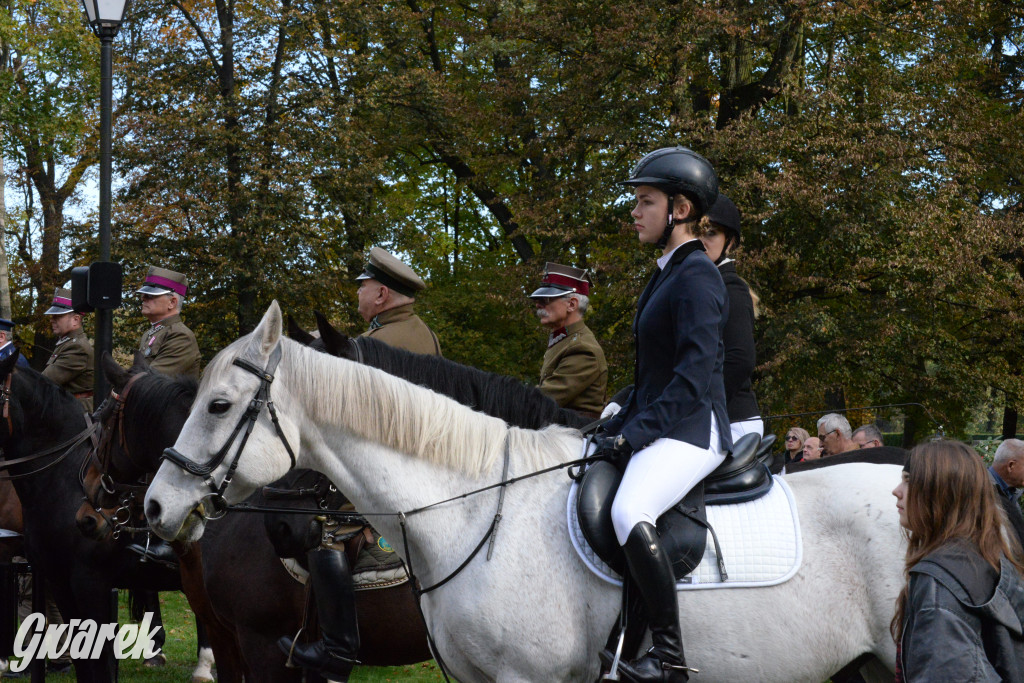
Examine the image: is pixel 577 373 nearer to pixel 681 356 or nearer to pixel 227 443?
pixel 681 356

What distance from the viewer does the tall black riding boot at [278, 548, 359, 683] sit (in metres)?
5.15

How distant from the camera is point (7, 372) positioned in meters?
7.50

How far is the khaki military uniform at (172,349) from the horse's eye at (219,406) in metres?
3.74

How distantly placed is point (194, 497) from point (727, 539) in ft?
7.18

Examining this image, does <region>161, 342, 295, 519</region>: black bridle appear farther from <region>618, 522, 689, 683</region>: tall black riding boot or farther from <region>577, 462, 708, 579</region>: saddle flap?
<region>618, 522, 689, 683</region>: tall black riding boot

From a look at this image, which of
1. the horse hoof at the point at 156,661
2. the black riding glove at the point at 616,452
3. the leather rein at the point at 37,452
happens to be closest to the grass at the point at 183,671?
the horse hoof at the point at 156,661

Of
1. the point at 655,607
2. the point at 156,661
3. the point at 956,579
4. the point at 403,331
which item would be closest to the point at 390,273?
the point at 403,331

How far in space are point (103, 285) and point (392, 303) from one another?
14.1 feet

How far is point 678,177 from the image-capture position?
161 inches

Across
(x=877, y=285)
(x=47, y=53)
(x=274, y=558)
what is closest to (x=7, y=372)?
(x=274, y=558)

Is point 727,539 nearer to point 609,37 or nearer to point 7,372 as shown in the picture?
point 7,372

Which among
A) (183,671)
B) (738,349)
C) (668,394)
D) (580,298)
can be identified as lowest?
(183,671)

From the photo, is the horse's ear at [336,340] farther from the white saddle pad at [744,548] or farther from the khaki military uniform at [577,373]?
the khaki military uniform at [577,373]

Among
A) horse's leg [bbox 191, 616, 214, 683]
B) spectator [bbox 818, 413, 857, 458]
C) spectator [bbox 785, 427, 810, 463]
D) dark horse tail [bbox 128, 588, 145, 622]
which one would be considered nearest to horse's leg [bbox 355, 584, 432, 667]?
horse's leg [bbox 191, 616, 214, 683]
